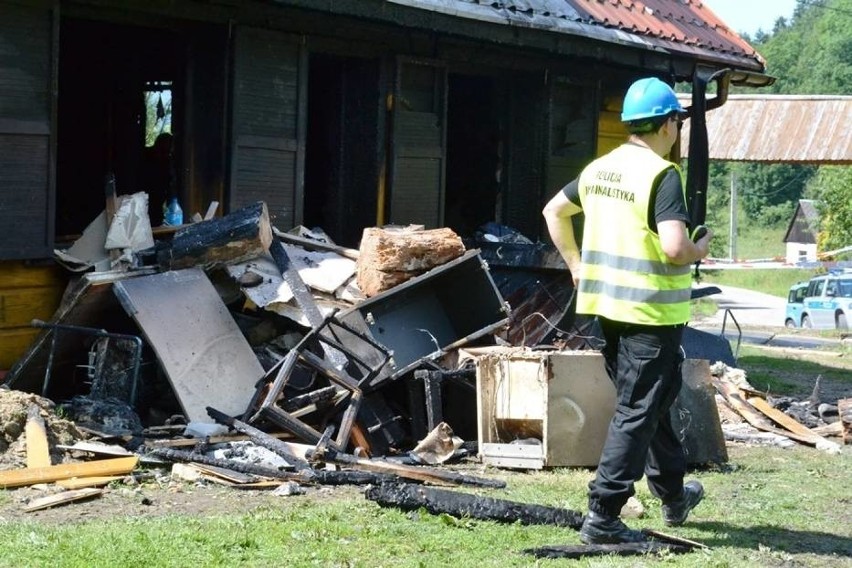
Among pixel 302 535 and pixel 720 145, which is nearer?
pixel 302 535

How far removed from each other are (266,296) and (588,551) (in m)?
4.00

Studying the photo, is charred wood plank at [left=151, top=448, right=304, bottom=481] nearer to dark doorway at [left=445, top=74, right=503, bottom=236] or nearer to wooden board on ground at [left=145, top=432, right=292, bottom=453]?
wooden board on ground at [left=145, top=432, right=292, bottom=453]

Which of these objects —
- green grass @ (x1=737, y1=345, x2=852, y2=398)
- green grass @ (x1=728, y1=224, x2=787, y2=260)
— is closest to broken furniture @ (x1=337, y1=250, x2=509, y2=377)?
green grass @ (x1=737, y1=345, x2=852, y2=398)

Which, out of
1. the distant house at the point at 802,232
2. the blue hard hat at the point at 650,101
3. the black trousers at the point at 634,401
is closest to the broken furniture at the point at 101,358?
the black trousers at the point at 634,401

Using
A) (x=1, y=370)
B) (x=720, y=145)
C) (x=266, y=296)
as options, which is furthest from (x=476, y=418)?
(x=720, y=145)

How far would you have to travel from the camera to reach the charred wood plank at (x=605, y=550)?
18.7 feet

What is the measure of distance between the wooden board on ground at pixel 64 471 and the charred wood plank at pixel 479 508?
1.67 meters

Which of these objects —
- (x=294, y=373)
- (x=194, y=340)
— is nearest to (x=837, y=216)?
(x=294, y=373)

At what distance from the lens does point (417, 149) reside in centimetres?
1205

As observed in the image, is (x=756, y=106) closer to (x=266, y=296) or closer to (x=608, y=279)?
(x=266, y=296)

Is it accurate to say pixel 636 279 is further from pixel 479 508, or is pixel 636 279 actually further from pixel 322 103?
→ pixel 322 103

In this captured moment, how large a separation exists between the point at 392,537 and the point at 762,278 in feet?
190

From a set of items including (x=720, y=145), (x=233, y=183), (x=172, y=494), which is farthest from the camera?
(x=720, y=145)

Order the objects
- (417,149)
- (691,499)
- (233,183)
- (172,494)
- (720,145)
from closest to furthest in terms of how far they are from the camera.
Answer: (691,499)
(172,494)
(233,183)
(417,149)
(720,145)
